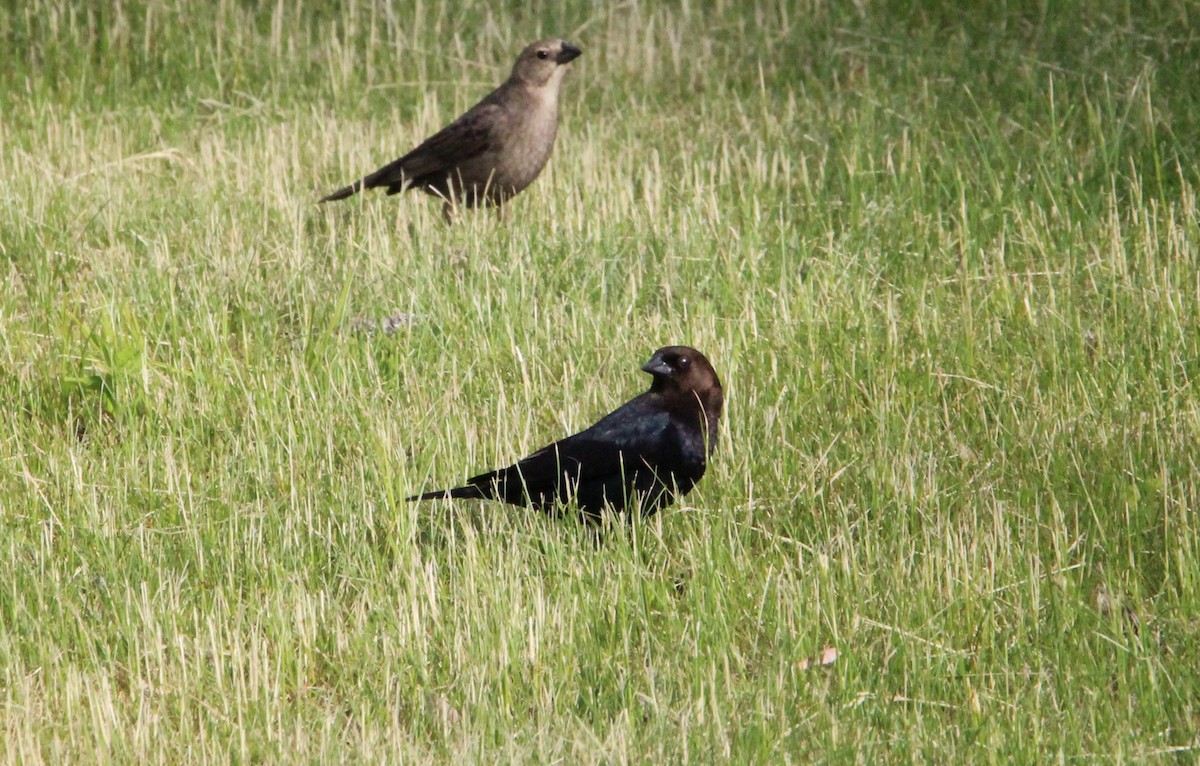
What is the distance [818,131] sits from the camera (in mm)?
7867

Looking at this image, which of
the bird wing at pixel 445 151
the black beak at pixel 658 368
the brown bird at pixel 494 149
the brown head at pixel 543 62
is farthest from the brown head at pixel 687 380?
the brown head at pixel 543 62

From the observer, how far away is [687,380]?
4516 mm

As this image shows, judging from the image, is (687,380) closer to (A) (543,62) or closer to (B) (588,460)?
(B) (588,460)

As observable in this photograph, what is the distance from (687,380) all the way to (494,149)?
312 centimetres

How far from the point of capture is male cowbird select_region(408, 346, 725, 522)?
429 centimetres

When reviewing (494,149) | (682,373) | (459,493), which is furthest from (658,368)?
(494,149)

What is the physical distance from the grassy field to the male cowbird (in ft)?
0.41

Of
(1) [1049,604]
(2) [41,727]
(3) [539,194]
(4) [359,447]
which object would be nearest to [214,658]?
(2) [41,727]

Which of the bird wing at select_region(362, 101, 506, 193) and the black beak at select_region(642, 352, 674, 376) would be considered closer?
the black beak at select_region(642, 352, 674, 376)

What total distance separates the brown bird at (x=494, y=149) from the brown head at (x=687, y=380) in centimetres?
282

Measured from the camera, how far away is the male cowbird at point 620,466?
4289 millimetres

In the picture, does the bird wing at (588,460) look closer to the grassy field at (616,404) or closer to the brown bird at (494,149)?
the grassy field at (616,404)

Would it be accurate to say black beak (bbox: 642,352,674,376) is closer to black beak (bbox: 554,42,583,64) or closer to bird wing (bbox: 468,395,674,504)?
bird wing (bbox: 468,395,674,504)

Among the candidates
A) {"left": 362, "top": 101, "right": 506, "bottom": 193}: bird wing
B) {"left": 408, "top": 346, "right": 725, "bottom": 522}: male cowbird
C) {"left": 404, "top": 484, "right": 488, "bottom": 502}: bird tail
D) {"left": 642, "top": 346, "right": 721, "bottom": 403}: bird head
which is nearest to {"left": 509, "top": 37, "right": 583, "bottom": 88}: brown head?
{"left": 362, "top": 101, "right": 506, "bottom": 193}: bird wing
